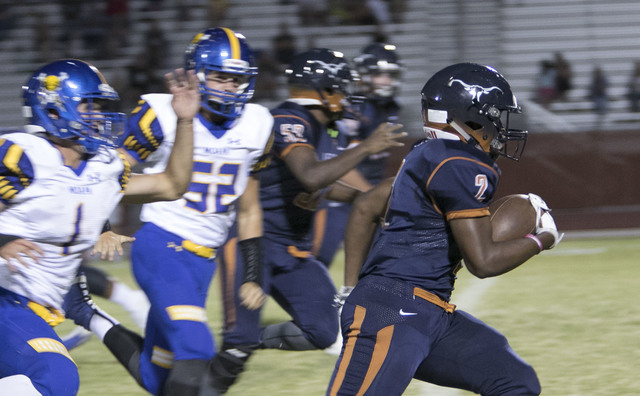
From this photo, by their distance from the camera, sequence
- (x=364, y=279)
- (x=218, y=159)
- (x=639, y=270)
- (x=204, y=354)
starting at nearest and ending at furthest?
(x=364, y=279), (x=204, y=354), (x=218, y=159), (x=639, y=270)

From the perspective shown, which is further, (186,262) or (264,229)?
(264,229)

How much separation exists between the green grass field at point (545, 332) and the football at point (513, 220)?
1.51m

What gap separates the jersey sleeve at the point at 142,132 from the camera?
3.63 meters

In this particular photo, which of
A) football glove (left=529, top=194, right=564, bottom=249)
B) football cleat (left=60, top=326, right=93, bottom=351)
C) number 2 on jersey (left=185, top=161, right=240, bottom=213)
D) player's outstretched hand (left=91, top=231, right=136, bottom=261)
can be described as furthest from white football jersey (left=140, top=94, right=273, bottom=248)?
football cleat (left=60, top=326, right=93, bottom=351)

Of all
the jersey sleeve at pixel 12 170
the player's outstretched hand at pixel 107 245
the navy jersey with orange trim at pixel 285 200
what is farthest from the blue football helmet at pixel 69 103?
the navy jersey with orange trim at pixel 285 200

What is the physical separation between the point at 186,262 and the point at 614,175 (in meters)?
7.83

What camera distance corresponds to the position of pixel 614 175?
1044cm

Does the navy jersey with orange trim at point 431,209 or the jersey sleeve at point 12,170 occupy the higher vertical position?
the jersey sleeve at point 12,170

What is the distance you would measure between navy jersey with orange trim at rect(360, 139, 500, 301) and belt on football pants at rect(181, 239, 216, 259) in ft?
2.90

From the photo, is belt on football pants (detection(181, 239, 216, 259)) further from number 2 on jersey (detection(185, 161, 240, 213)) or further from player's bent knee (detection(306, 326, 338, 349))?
player's bent knee (detection(306, 326, 338, 349))

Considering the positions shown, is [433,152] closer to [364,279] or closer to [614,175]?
[364,279]

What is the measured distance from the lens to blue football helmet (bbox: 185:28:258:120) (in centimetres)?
373

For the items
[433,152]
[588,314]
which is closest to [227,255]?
[433,152]

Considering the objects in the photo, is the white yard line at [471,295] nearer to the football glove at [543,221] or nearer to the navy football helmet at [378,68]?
the navy football helmet at [378,68]
